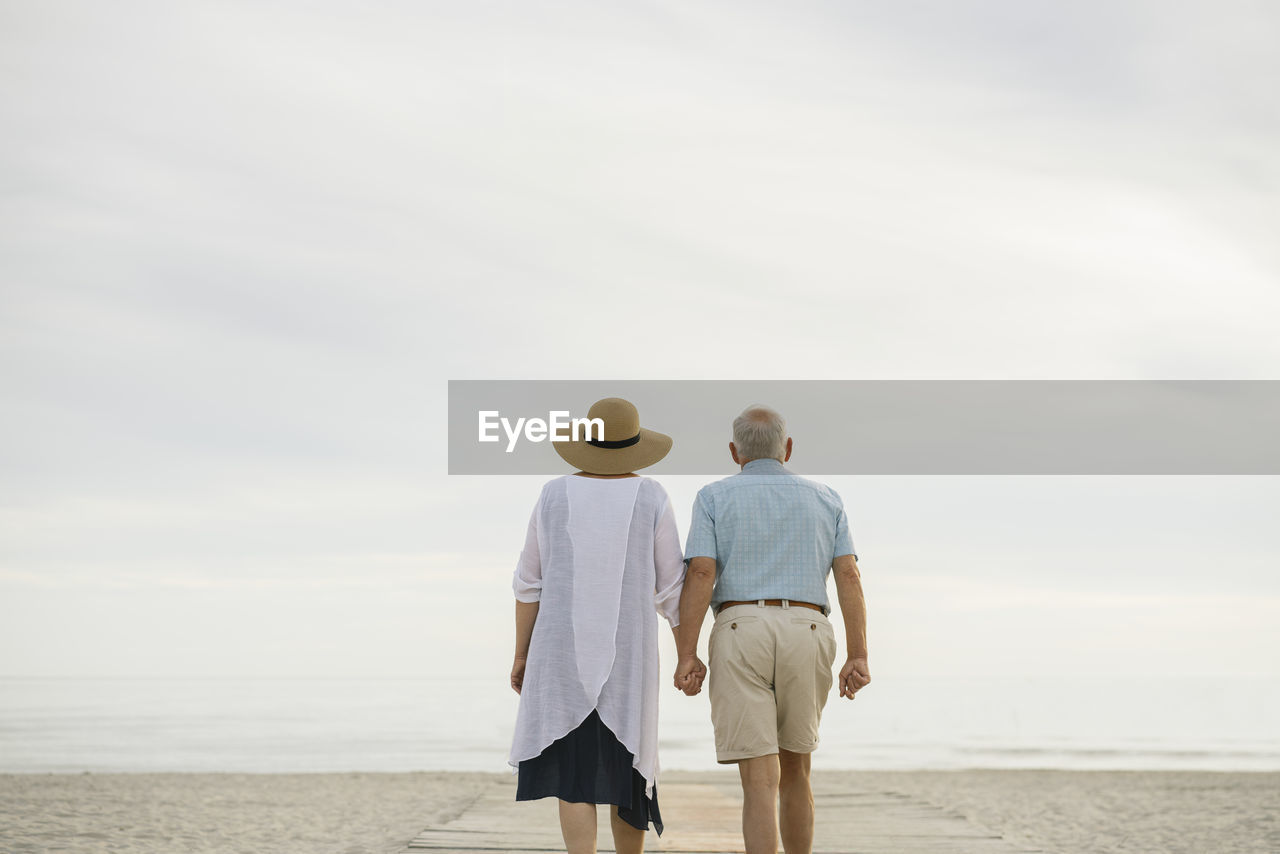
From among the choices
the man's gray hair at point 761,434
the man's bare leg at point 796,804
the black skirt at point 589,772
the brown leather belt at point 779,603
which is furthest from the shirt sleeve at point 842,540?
the black skirt at point 589,772

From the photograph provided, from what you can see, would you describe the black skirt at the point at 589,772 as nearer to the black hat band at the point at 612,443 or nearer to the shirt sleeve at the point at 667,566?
the shirt sleeve at the point at 667,566

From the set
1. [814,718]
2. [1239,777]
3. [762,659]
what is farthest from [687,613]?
[1239,777]

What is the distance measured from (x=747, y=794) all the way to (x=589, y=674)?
0.70m

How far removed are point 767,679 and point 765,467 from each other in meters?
0.75

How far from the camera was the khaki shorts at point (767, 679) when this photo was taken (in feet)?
12.4

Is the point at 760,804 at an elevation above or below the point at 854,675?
below

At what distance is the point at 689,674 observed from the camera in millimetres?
3840

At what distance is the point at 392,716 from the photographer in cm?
3161

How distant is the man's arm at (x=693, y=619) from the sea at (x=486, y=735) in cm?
1233

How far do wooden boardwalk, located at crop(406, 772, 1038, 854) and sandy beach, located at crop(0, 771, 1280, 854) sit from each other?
1.30 feet

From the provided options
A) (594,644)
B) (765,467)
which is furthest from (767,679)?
(765,467)

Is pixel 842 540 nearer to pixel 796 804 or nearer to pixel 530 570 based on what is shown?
pixel 796 804

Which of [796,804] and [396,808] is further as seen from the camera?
[396,808]

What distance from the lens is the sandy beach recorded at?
6.95m
